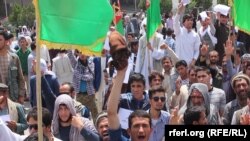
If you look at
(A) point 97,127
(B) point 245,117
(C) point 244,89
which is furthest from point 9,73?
(B) point 245,117

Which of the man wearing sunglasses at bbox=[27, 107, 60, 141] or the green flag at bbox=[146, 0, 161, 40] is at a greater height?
the green flag at bbox=[146, 0, 161, 40]

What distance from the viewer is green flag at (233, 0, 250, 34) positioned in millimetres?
7344

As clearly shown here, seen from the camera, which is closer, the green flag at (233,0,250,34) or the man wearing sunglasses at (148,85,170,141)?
the man wearing sunglasses at (148,85,170,141)

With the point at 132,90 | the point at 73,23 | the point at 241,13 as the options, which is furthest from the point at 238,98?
the point at 73,23

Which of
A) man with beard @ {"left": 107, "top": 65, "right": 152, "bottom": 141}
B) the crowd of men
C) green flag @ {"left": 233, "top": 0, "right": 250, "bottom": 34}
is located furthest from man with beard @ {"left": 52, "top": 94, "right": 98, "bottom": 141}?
green flag @ {"left": 233, "top": 0, "right": 250, "bottom": 34}

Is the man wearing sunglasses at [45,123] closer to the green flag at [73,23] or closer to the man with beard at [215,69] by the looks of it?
the green flag at [73,23]

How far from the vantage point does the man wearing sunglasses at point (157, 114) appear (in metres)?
5.58

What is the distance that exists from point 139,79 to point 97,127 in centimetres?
114

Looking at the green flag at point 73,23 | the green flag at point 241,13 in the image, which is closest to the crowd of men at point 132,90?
the green flag at point 73,23

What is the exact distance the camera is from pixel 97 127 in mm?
5504

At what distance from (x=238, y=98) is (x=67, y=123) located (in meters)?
1.82

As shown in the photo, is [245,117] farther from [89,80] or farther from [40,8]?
[89,80]

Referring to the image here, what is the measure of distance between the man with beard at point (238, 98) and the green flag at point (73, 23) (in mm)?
1960

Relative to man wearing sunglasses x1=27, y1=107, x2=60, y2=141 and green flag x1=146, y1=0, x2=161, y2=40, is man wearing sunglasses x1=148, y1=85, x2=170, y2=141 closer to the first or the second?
man wearing sunglasses x1=27, y1=107, x2=60, y2=141
